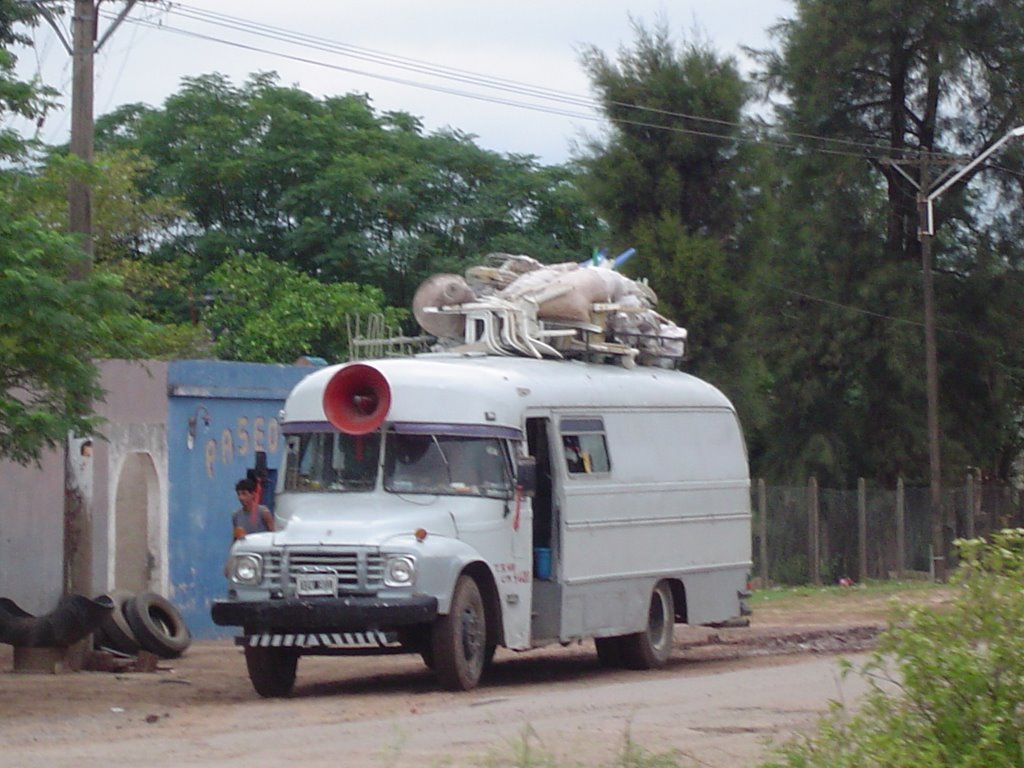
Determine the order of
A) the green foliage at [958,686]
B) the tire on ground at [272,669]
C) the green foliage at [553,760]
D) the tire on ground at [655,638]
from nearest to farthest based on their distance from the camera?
1. the green foliage at [958,686]
2. the green foliage at [553,760]
3. the tire on ground at [272,669]
4. the tire on ground at [655,638]

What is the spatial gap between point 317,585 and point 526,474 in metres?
2.11

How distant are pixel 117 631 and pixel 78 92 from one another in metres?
5.23

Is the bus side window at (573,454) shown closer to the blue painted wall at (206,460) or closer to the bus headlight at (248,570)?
the bus headlight at (248,570)

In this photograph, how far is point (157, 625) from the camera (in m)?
17.6

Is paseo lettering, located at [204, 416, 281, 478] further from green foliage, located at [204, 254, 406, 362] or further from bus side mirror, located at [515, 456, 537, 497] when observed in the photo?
green foliage, located at [204, 254, 406, 362]

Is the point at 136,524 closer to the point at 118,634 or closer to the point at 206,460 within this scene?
the point at 206,460

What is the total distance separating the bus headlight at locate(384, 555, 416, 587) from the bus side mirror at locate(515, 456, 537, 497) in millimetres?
1497

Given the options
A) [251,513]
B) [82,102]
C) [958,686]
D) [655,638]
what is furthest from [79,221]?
[958,686]

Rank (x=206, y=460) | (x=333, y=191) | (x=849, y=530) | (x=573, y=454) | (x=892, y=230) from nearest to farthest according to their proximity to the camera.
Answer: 1. (x=573, y=454)
2. (x=206, y=460)
3. (x=849, y=530)
4. (x=892, y=230)
5. (x=333, y=191)

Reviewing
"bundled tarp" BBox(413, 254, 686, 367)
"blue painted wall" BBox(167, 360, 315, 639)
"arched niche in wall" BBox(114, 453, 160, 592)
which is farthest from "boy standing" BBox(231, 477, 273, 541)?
"arched niche in wall" BBox(114, 453, 160, 592)

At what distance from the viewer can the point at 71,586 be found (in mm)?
16328

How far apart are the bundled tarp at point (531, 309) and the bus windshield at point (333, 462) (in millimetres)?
2102

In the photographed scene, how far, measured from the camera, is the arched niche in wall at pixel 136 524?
1952cm

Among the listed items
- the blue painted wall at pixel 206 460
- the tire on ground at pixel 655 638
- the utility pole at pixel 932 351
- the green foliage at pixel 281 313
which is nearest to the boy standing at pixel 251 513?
the blue painted wall at pixel 206 460
